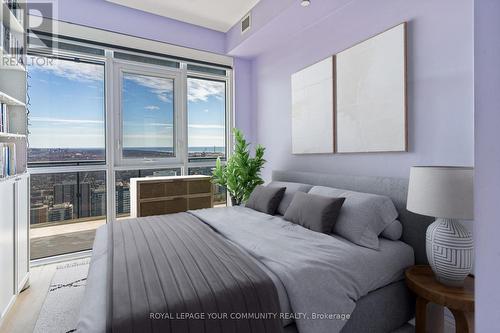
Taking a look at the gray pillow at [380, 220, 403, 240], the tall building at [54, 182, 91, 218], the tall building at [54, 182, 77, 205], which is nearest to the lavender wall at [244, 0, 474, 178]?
the gray pillow at [380, 220, 403, 240]

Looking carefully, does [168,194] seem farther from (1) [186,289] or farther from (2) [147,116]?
(1) [186,289]

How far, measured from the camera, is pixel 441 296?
148 centimetres

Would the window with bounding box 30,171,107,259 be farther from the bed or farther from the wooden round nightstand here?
the wooden round nightstand

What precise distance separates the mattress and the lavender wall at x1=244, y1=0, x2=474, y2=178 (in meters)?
0.72

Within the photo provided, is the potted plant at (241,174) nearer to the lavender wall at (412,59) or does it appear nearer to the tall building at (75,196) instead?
the lavender wall at (412,59)

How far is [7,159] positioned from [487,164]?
2.98m

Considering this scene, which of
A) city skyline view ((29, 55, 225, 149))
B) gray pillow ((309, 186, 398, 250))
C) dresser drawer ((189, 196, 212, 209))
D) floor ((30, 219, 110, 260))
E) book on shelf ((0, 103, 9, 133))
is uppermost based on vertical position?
city skyline view ((29, 55, 225, 149))

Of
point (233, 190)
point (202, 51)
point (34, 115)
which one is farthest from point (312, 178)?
point (34, 115)

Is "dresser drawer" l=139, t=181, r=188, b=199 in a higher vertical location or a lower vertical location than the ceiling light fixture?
lower

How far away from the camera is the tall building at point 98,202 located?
3527 mm

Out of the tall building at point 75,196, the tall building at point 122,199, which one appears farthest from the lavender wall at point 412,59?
the tall building at point 75,196

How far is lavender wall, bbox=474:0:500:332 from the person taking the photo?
66cm

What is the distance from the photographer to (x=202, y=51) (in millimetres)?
3984

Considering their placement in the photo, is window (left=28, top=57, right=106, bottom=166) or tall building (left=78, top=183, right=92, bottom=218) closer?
window (left=28, top=57, right=106, bottom=166)
